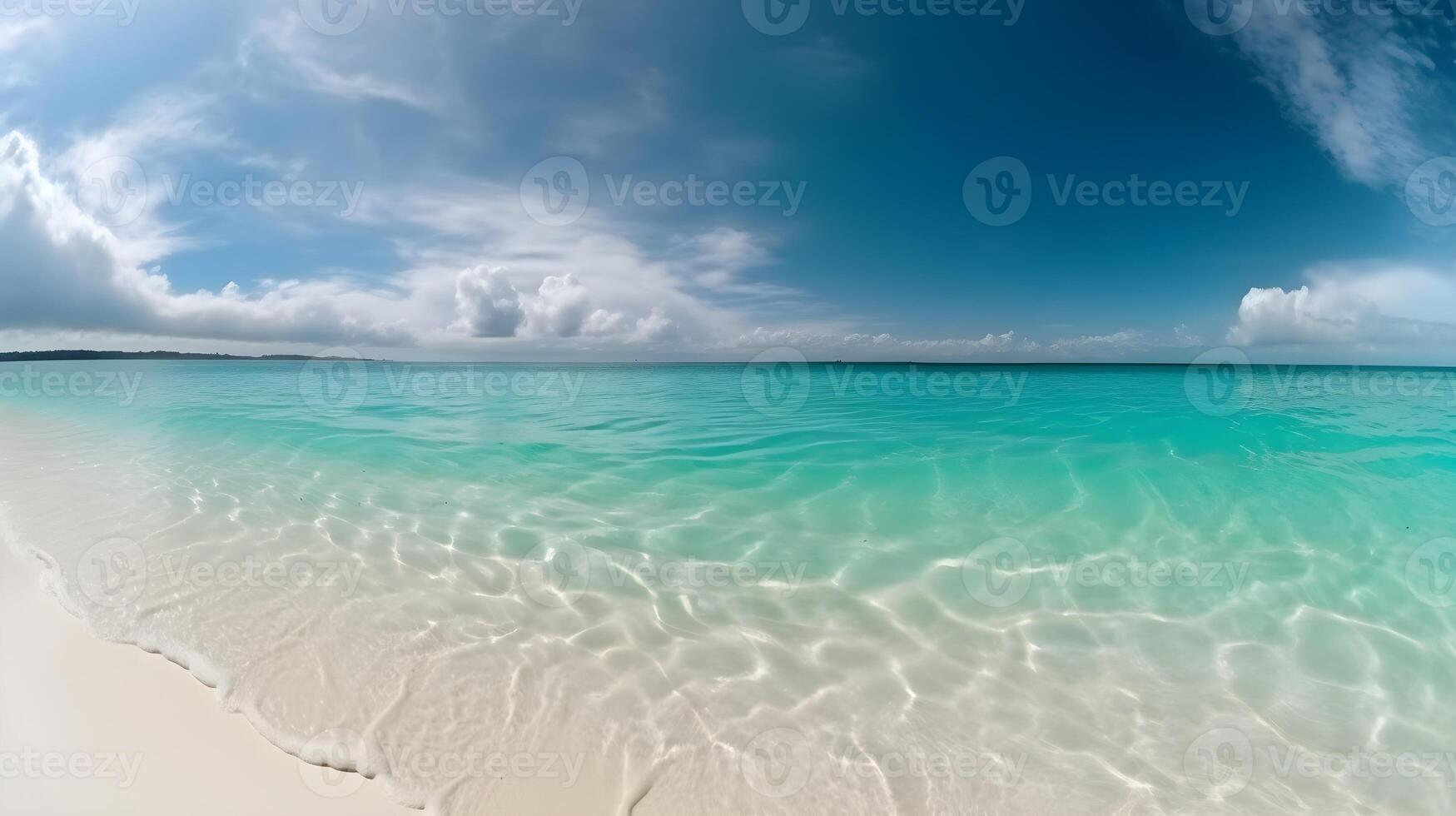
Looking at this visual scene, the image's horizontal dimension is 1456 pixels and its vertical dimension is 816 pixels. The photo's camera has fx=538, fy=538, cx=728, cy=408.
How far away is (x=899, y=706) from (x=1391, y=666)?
3.97 meters

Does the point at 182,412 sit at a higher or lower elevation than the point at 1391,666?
higher

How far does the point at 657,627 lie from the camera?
4461 mm

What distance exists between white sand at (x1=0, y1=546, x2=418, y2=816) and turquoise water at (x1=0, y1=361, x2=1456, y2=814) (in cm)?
16

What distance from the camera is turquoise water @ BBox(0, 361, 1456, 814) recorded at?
309 cm

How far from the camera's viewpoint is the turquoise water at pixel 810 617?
10.1 ft

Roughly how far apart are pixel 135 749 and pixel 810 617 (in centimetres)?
439

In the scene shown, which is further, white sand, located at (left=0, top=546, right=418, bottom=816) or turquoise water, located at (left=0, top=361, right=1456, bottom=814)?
turquoise water, located at (left=0, top=361, right=1456, bottom=814)

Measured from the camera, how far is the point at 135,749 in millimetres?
3029

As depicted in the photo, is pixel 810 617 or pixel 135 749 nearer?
pixel 135 749

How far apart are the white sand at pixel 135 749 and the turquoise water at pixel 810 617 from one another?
16 cm

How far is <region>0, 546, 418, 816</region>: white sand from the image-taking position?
8.95 ft

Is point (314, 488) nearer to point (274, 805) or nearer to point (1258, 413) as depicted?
point (274, 805)

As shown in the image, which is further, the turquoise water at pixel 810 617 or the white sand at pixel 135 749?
the turquoise water at pixel 810 617

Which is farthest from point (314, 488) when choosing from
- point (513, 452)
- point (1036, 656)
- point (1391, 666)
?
point (1391, 666)
